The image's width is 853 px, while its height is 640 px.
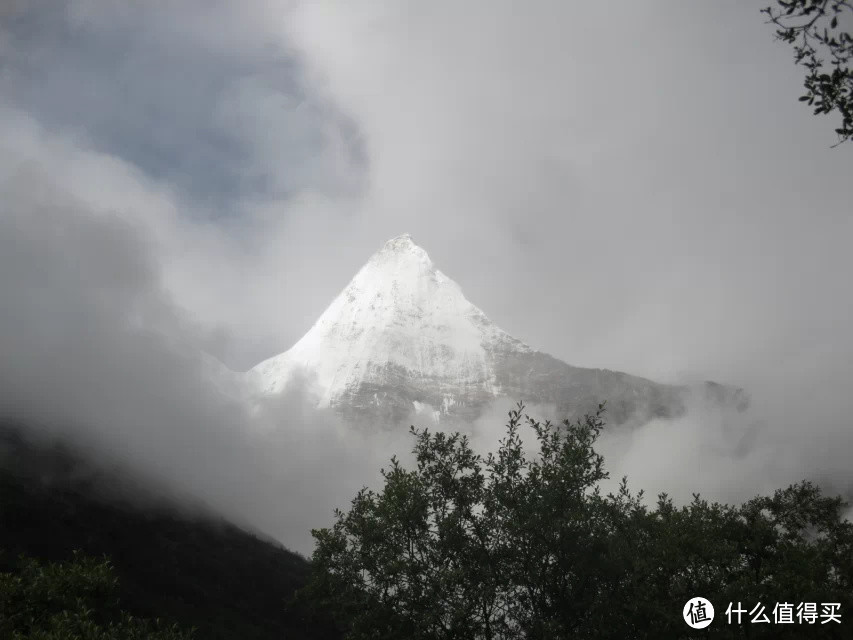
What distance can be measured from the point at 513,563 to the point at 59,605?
16.0 metres

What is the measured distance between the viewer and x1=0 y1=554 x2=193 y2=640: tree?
15.6 metres

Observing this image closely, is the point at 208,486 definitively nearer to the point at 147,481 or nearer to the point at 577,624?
the point at 147,481

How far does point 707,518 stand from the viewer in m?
32.6

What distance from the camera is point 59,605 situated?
17641 millimetres

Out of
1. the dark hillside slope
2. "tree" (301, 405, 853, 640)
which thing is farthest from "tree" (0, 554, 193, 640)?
the dark hillside slope

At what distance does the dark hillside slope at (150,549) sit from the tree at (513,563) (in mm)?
44560

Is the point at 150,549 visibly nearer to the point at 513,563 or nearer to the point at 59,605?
the point at 59,605

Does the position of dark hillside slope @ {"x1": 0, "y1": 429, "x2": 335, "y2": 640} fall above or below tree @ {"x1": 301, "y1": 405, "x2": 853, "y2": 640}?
below

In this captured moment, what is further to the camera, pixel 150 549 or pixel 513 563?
pixel 150 549

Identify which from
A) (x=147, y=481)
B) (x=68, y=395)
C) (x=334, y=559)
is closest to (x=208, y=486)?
(x=68, y=395)

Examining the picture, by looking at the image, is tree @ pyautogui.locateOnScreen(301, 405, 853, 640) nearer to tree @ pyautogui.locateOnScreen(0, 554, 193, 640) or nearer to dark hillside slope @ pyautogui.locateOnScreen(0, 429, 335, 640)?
tree @ pyautogui.locateOnScreen(0, 554, 193, 640)

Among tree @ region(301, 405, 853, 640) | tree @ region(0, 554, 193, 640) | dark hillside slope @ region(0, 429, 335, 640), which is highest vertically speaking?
tree @ region(301, 405, 853, 640)

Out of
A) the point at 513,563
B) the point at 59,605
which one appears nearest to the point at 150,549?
the point at 59,605

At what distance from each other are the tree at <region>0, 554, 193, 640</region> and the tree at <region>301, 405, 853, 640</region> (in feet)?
24.0
